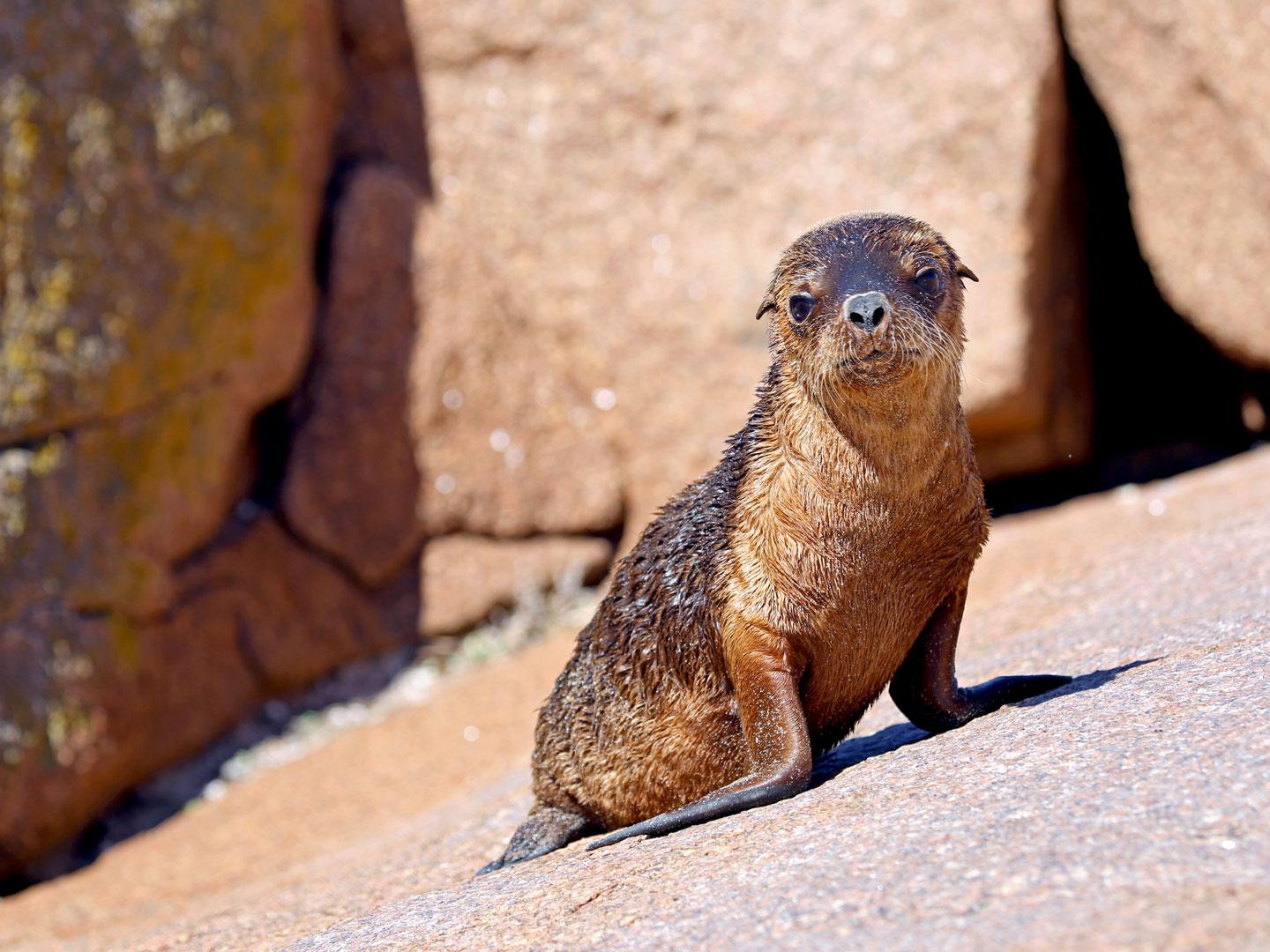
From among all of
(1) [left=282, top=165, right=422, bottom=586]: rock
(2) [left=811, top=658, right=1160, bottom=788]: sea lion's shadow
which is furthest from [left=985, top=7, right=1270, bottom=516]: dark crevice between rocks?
(2) [left=811, top=658, right=1160, bottom=788]: sea lion's shadow

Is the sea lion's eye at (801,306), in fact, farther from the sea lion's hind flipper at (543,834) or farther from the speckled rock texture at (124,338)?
the speckled rock texture at (124,338)

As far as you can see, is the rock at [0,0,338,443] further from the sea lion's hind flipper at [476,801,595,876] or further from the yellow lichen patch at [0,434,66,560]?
the sea lion's hind flipper at [476,801,595,876]

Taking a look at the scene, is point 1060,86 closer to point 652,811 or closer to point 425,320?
point 425,320

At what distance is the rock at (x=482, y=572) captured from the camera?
9.03 m

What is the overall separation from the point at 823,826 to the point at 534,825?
4.90 ft

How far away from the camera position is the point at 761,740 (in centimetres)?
385

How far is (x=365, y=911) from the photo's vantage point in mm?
4254

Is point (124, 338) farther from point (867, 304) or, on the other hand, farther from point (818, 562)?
point (867, 304)

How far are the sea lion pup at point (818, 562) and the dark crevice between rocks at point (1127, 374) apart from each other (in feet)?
17.5

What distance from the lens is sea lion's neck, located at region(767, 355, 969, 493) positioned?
3797 mm

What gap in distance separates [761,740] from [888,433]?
861 millimetres

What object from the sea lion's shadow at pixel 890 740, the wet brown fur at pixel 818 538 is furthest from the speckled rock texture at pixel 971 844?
the wet brown fur at pixel 818 538

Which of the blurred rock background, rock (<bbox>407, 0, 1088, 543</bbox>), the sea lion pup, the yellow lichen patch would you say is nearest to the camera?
the sea lion pup

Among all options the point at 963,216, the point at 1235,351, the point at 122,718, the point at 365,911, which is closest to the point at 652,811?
the point at 365,911
